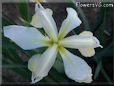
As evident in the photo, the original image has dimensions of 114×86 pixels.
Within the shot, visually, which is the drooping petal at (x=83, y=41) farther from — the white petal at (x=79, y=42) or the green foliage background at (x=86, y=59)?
the green foliage background at (x=86, y=59)

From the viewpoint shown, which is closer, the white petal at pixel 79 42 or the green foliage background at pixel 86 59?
the white petal at pixel 79 42

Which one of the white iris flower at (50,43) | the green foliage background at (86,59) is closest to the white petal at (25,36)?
the white iris flower at (50,43)

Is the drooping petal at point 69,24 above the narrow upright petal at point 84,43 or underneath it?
above

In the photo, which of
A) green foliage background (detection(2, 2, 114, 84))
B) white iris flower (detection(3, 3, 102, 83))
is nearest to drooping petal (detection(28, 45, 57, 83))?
white iris flower (detection(3, 3, 102, 83))

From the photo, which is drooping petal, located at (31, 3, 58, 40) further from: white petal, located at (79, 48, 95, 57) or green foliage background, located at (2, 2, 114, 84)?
green foliage background, located at (2, 2, 114, 84)

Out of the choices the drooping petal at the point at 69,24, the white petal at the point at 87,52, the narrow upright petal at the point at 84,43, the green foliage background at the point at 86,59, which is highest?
the drooping petal at the point at 69,24

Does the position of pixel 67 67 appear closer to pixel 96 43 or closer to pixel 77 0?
pixel 96 43

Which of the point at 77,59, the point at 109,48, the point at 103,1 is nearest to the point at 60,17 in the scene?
the point at 109,48

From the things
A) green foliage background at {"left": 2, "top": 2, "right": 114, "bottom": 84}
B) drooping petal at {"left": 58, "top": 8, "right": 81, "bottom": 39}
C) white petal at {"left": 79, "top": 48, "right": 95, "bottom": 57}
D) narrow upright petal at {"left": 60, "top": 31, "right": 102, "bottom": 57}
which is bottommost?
green foliage background at {"left": 2, "top": 2, "right": 114, "bottom": 84}
